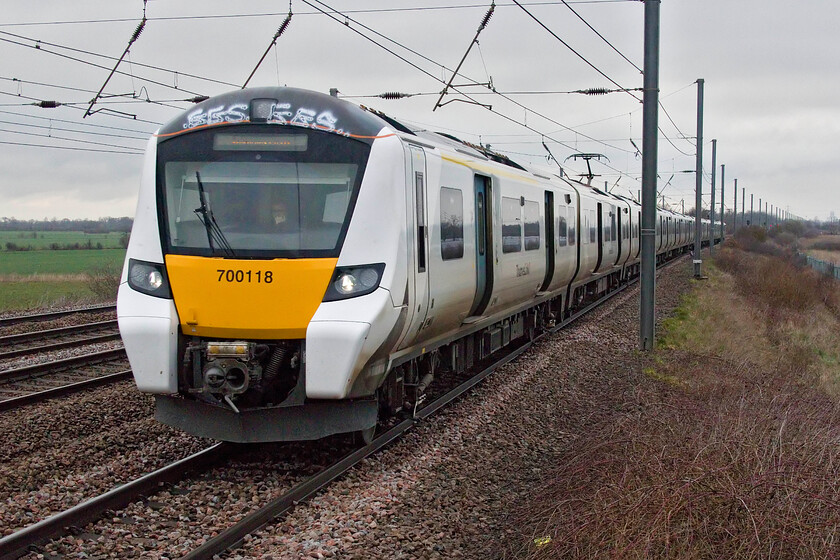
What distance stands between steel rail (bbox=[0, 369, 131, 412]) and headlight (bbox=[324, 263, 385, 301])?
13.8ft

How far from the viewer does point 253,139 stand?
21.3 ft

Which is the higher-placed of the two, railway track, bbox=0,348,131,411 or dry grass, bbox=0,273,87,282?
railway track, bbox=0,348,131,411

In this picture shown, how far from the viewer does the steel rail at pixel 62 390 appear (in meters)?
8.48

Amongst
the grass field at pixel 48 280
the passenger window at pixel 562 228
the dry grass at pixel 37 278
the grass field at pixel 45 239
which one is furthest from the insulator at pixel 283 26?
the grass field at pixel 45 239

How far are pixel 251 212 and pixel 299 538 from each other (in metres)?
2.45

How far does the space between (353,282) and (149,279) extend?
1571mm

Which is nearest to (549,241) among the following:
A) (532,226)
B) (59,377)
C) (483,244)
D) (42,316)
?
(532,226)

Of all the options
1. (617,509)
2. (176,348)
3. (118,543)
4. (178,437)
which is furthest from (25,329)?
(617,509)

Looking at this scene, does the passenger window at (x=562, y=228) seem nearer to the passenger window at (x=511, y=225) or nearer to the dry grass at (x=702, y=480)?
the passenger window at (x=511, y=225)

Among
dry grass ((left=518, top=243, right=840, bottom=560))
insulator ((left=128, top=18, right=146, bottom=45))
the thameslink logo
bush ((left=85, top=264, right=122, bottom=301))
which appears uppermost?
insulator ((left=128, top=18, right=146, bottom=45))

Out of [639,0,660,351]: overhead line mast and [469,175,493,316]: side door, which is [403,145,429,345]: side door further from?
[639,0,660,351]: overhead line mast

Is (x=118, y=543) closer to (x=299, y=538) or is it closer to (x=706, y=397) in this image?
(x=299, y=538)

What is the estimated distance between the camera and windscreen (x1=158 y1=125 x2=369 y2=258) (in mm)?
6312

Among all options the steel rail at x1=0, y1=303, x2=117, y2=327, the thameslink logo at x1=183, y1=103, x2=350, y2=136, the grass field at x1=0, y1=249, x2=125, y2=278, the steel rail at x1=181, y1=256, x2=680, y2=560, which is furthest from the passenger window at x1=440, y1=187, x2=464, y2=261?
the grass field at x1=0, y1=249, x2=125, y2=278
